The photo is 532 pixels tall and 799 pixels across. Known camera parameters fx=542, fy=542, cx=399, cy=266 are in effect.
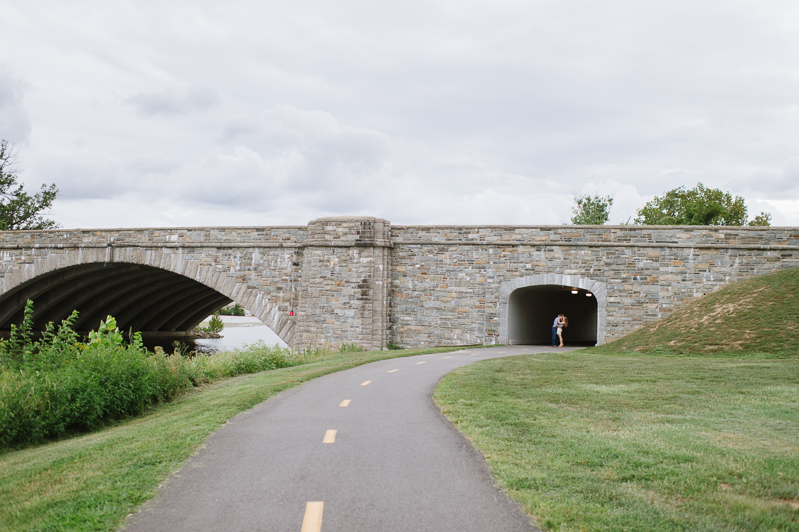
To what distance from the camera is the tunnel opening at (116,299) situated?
28594 millimetres

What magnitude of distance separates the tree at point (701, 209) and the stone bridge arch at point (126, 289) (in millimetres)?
32865

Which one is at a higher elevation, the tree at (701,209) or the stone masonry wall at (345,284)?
the tree at (701,209)

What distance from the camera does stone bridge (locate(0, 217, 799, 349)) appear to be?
20078 mm

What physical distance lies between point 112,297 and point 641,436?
33.9 meters

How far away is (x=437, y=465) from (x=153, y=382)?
7316 millimetres

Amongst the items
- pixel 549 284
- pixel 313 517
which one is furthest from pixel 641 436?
pixel 549 284

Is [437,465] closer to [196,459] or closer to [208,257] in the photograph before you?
[196,459]

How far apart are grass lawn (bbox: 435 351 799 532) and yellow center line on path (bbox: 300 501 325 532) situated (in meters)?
1.50

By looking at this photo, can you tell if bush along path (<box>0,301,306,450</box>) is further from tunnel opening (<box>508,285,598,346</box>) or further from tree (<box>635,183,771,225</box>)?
tree (<box>635,183,771,225</box>)

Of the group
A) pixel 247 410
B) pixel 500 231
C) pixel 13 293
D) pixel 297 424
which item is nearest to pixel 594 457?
pixel 297 424

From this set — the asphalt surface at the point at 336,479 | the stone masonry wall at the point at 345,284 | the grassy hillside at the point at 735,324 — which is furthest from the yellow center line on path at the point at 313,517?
the stone masonry wall at the point at 345,284

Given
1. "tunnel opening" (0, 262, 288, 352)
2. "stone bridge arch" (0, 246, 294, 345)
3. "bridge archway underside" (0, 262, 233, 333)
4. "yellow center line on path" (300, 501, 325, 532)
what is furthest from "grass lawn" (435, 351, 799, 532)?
"bridge archway underside" (0, 262, 233, 333)

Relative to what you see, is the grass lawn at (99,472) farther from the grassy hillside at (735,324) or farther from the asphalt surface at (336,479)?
the grassy hillside at (735,324)

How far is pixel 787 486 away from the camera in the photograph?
4375 millimetres
